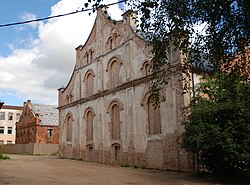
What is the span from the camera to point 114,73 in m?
26.5

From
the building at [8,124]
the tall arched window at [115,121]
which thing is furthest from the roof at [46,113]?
the tall arched window at [115,121]

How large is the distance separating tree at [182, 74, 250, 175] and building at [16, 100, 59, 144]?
34741mm

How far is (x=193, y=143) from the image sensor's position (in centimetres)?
1577

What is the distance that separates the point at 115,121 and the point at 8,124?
5319cm

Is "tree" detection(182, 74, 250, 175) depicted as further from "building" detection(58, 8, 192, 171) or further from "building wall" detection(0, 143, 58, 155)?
"building wall" detection(0, 143, 58, 155)

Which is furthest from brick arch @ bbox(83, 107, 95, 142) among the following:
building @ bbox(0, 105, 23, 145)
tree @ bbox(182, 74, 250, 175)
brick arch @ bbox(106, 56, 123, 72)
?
building @ bbox(0, 105, 23, 145)

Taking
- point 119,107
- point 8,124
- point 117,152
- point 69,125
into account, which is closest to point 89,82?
point 69,125

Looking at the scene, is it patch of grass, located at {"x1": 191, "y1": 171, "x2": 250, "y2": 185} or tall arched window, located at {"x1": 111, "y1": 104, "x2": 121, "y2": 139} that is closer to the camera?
patch of grass, located at {"x1": 191, "y1": 171, "x2": 250, "y2": 185}

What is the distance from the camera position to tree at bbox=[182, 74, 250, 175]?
1491 cm

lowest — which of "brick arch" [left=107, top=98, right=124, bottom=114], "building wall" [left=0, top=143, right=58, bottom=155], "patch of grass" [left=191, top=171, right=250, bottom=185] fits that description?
"patch of grass" [left=191, top=171, right=250, bottom=185]

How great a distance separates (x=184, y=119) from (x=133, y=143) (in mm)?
5527

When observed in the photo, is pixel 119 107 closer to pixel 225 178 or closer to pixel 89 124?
pixel 89 124

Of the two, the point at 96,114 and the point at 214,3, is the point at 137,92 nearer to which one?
the point at 96,114

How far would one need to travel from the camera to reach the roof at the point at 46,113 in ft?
160
